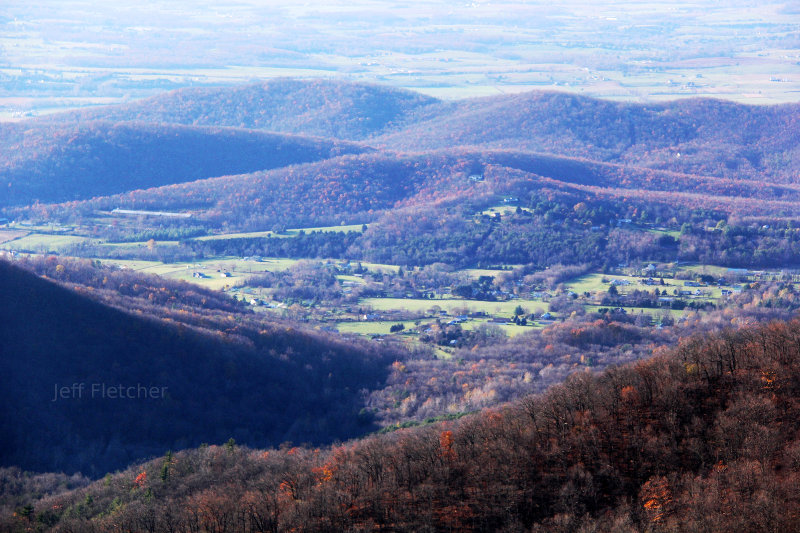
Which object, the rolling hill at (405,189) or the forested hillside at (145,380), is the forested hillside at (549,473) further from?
the rolling hill at (405,189)

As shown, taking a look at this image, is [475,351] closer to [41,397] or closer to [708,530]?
[41,397]

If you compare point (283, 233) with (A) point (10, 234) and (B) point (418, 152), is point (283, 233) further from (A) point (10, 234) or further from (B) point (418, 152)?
(B) point (418, 152)

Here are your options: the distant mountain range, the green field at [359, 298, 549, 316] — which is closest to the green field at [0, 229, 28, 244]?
the distant mountain range

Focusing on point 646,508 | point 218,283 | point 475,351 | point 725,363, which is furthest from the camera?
point 218,283

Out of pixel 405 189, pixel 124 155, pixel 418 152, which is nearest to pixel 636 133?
pixel 418 152

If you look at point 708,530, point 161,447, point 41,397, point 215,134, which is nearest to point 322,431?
point 161,447

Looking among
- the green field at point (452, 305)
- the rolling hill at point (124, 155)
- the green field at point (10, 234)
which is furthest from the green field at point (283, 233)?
the rolling hill at point (124, 155)
